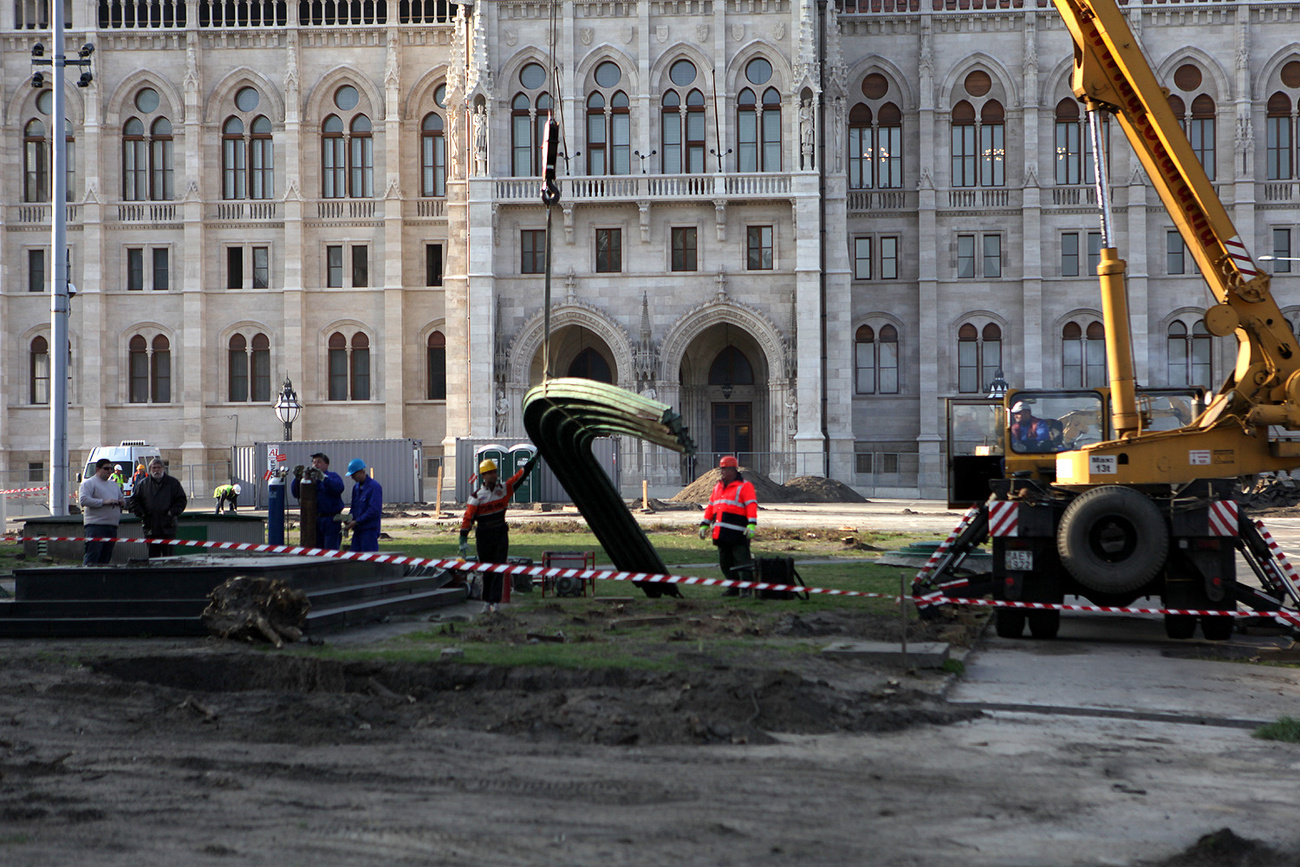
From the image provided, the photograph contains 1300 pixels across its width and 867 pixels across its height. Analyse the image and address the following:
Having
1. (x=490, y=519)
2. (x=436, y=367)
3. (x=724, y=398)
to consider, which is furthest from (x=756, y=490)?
(x=490, y=519)

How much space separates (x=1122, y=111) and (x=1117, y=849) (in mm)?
10571

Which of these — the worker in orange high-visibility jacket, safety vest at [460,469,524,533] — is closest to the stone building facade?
the worker in orange high-visibility jacket

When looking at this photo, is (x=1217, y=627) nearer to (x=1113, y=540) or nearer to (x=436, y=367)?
→ (x=1113, y=540)

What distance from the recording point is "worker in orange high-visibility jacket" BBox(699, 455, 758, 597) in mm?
14719

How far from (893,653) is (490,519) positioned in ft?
17.6

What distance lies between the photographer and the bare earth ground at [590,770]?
5.50 meters

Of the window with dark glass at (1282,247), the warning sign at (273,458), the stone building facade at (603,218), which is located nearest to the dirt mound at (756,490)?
the stone building facade at (603,218)

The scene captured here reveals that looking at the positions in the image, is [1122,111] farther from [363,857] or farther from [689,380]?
[689,380]

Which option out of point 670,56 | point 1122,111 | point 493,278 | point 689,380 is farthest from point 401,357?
point 1122,111

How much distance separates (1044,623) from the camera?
1224 cm

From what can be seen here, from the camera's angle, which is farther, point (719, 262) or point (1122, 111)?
point (719, 262)

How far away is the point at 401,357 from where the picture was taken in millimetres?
47156

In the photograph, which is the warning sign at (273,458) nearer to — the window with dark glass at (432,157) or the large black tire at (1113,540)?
the window with dark glass at (432,157)

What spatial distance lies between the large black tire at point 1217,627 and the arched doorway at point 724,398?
34.0 meters
